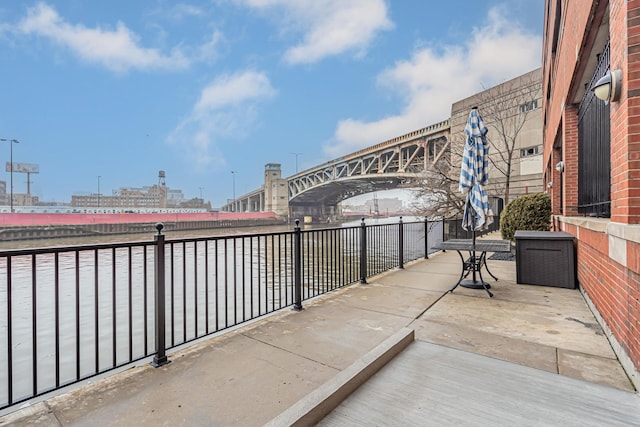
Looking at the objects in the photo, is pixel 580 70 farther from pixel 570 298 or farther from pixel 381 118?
pixel 381 118

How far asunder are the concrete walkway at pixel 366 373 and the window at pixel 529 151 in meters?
18.9

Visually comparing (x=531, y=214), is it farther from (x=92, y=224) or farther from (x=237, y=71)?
(x=237, y=71)

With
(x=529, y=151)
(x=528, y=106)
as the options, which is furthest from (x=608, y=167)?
(x=529, y=151)

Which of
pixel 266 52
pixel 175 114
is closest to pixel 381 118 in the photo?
pixel 266 52

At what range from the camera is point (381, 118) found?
62031mm

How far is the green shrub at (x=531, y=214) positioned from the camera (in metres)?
8.73

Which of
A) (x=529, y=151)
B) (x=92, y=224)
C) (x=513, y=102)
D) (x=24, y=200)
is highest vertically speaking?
(x=513, y=102)

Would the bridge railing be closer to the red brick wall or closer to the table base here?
the table base

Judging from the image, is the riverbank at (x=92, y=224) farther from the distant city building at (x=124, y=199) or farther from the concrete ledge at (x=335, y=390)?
the distant city building at (x=124, y=199)

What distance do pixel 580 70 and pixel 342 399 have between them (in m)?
5.18

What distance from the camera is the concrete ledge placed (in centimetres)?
175

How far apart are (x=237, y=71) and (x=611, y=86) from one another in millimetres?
93788

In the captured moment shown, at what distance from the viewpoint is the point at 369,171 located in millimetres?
41000

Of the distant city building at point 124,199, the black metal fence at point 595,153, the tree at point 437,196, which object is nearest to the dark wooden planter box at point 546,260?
the black metal fence at point 595,153
